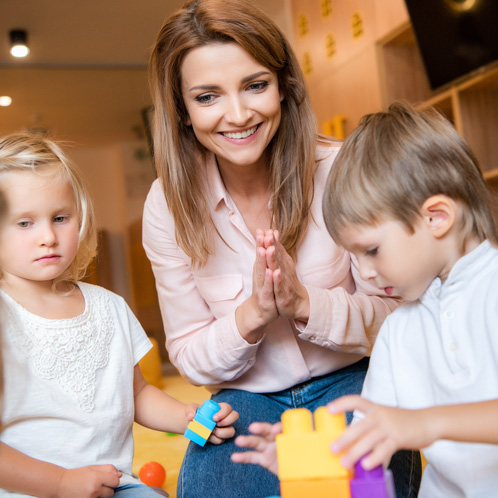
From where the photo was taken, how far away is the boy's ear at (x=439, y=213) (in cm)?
87

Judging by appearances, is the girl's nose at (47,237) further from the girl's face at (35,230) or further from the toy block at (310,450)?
the toy block at (310,450)

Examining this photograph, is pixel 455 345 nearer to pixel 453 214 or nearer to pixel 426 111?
pixel 453 214

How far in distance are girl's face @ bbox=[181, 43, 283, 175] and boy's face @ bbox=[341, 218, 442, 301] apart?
16.3 inches

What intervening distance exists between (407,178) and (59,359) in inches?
25.0

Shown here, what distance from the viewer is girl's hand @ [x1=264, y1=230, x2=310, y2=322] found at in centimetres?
107

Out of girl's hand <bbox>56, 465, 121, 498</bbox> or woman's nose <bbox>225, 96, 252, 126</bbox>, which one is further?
woman's nose <bbox>225, 96, 252, 126</bbox>

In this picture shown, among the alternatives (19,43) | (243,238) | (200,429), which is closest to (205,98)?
(243,238)

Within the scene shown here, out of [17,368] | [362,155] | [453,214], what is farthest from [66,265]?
[453,214]

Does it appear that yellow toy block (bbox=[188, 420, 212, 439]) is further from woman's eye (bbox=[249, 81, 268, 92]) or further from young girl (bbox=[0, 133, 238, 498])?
woman's eye (bbox=[249, 81, 268, 92])

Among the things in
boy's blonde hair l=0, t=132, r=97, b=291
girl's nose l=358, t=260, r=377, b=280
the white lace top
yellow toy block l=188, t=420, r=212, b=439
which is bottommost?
yellow toy block l=188, t=420, r=212, b=439

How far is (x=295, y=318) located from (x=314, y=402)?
21 cm

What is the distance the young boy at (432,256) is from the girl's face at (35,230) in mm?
465

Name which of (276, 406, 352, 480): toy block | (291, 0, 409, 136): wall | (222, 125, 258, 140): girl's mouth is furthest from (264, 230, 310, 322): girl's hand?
(291, 0, 409, 136): wall

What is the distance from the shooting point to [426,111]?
0.97 m
